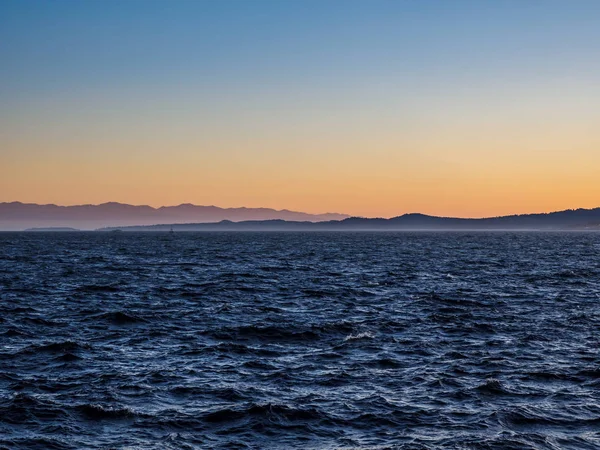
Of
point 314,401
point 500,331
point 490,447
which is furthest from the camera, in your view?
point 500,331

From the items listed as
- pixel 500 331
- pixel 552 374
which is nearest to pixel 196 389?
pixel 552 374

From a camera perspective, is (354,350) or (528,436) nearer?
(528,436)

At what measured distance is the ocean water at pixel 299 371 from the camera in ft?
57.0

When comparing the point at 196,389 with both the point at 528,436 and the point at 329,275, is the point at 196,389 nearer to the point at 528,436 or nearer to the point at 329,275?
the point at 528,436

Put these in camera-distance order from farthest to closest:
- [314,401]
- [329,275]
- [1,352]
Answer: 1. [329,275]
2. [1,352]
3. [314,401]

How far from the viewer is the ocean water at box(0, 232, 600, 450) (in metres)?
17.4

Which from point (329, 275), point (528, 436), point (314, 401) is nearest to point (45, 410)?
point (314, 401)

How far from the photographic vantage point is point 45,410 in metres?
18.8

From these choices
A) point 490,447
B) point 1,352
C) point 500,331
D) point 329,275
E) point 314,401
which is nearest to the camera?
point 490,447

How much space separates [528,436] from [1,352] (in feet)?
69.4

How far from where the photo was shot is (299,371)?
24.0 metres

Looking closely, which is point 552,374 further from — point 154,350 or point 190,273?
point 190,273

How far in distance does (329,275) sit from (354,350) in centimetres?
3979

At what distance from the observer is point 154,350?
89.7 feet
